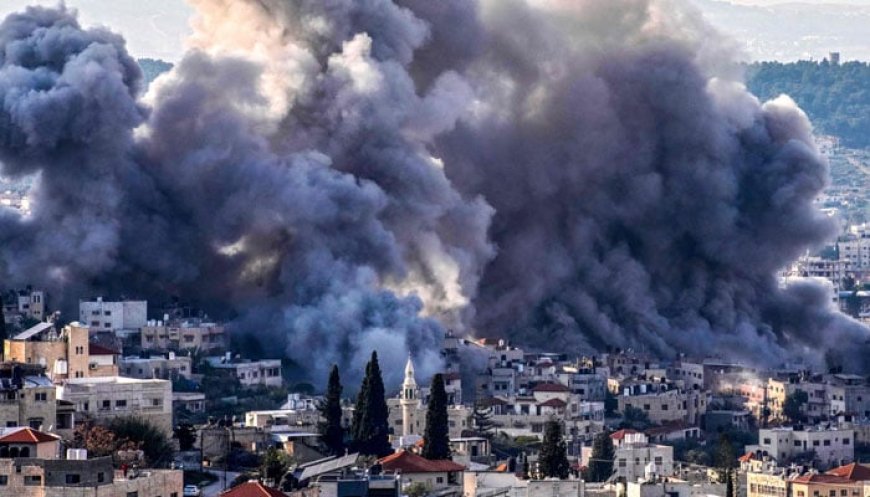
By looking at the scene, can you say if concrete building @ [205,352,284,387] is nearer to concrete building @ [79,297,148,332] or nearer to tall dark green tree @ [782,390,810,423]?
concrete building @ [79,297,148,332]

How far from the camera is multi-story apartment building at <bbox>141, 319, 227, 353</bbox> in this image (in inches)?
3169

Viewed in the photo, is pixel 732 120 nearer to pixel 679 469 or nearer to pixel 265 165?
pixel 265 165

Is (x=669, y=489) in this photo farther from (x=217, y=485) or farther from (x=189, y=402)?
(x=189, y=402)

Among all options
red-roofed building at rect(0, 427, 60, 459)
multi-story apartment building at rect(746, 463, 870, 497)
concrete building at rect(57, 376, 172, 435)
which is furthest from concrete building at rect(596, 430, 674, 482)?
red-roofed building at rect(0, 427, 60, 459)

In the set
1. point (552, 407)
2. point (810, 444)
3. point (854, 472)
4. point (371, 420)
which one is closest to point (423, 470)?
point (371, 420)

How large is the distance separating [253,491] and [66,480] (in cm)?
282

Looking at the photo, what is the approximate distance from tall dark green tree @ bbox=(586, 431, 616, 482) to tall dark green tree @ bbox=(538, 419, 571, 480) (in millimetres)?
2480

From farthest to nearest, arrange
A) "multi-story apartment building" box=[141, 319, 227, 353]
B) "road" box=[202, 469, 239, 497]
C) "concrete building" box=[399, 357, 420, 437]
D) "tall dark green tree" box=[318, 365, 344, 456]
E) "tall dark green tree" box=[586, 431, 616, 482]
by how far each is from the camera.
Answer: "multi-story apartment building" box=[141, 319, 227, 353] → "concrete building" box=[399, 357, 420, 437] → "tall dark green tree" box=[586, 431, 616, 482] → "tall dark green tree" box=[318, 365, 344, 456] → "road" box=[202, 469, 239, 497]

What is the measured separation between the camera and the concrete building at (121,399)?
6172 cm

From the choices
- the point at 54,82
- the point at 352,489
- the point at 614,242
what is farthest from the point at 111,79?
the point at 352,489

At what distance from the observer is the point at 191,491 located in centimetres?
5372

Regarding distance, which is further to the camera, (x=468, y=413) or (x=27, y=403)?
(x=468, y=413)

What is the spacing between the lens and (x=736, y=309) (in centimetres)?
9725

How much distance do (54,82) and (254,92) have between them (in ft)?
19.6
